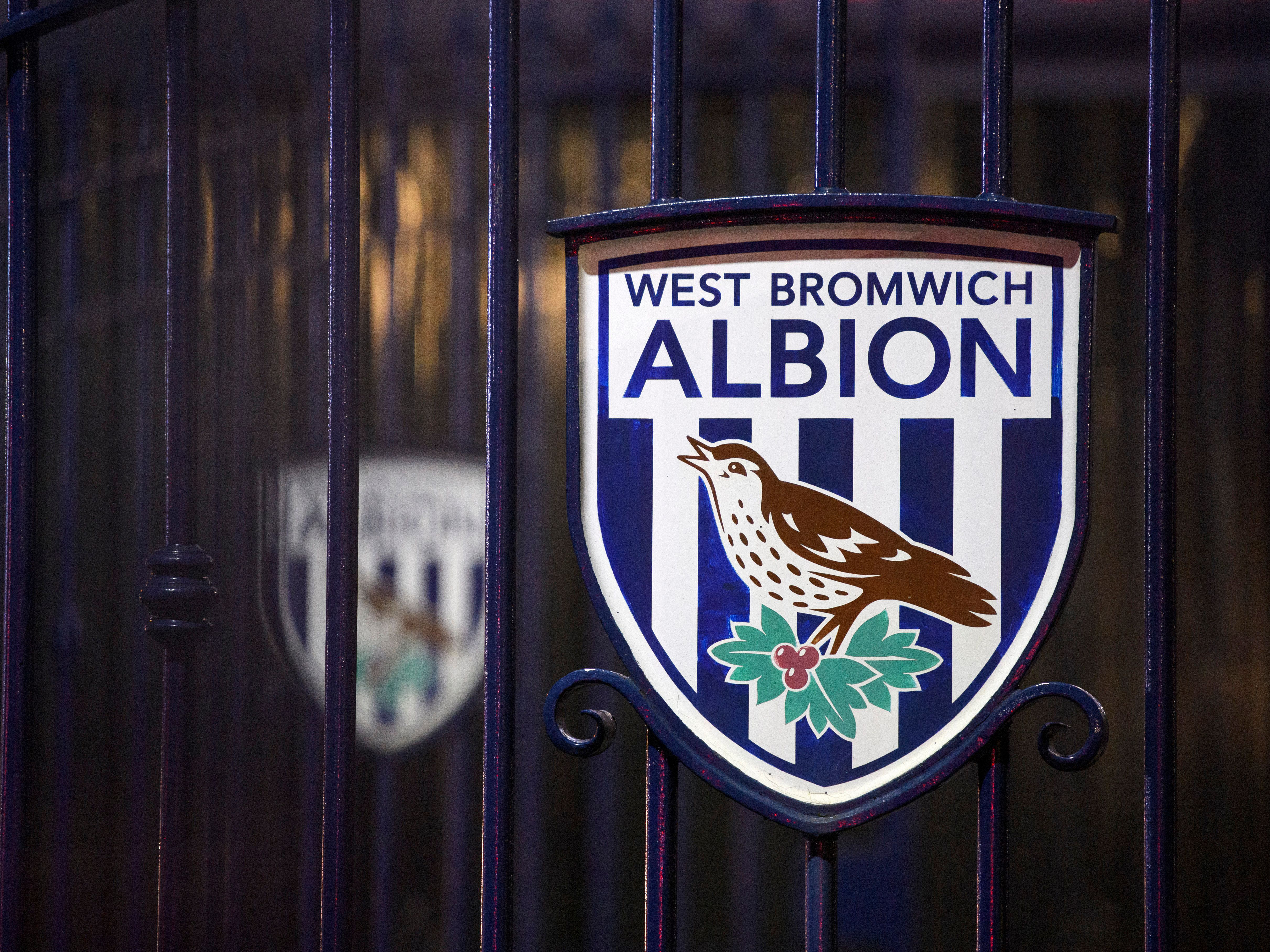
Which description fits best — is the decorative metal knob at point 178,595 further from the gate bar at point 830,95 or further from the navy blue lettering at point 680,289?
the gate bar at point 830,95

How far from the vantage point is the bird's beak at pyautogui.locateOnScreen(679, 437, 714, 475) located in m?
0.94

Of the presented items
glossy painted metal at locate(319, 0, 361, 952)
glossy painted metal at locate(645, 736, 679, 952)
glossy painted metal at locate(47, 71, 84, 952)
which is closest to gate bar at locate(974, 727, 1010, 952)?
glossy painted metal at locate(645, 736, 679, 952)

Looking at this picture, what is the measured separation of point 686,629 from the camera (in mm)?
940

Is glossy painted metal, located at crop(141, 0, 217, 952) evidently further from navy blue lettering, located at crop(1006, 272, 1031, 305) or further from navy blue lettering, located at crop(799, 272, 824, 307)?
navy blue lettering, located at crop(1006, 272, 1031, 305)

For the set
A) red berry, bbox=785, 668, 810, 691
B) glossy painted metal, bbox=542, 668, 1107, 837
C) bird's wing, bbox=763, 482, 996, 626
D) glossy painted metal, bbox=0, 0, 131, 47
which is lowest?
glossy painted metal, bbox=542, 668, 1107, 837

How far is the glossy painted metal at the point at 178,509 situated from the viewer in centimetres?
104

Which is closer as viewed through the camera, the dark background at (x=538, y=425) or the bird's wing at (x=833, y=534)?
the bird's wing at (x=833, y=534)

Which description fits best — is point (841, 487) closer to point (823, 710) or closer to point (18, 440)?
point (823, 710)

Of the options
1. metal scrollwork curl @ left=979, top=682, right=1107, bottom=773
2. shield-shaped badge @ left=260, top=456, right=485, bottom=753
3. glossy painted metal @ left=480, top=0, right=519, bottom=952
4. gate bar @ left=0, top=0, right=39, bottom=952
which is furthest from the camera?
shield-shaped badge @ left=260, top=456, right=485, bottom=753

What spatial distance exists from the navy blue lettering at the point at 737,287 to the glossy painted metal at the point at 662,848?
412 millimetres

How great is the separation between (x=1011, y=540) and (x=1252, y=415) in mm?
1532

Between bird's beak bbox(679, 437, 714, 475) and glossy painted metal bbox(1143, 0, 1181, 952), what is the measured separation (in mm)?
402

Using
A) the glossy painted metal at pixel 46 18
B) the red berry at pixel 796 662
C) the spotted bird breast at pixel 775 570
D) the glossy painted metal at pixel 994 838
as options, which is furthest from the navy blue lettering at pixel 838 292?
the glossy painted metal at pixel 46 18

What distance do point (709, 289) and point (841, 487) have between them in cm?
22
